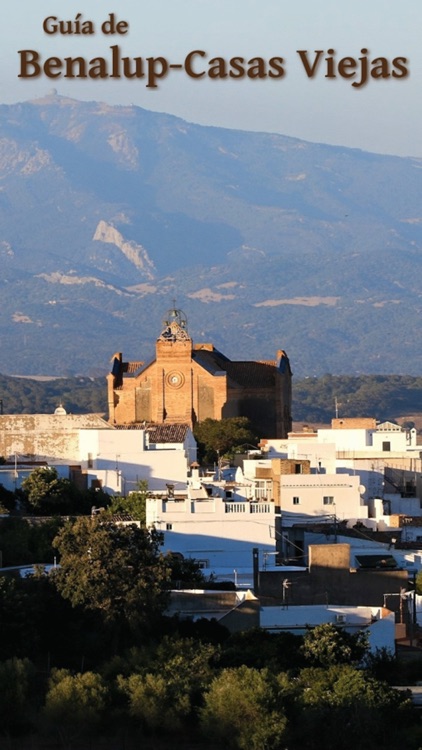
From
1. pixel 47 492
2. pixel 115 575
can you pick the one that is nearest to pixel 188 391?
pixel 47 492

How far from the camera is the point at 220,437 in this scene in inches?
2576

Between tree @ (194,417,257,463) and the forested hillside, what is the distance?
79.2 metres

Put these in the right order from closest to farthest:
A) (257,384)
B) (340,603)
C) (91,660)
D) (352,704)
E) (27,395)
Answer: (352,704) → (91,660) → (340,603) → (257,384) → (27,395)

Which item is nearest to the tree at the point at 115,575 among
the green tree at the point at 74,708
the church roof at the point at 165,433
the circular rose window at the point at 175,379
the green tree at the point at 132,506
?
the green tree at the point at 74,708

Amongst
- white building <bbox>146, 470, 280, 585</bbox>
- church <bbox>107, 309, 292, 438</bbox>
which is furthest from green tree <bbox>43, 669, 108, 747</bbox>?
church <bbox>107, 309, 292, 438</bbox>

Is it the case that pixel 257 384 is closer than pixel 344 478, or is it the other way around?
pixel 344 478

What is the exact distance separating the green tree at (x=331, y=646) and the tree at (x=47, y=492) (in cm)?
1295

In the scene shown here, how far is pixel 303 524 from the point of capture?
43938mm

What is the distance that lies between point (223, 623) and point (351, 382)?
543 feet

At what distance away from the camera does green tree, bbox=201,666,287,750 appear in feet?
97.8

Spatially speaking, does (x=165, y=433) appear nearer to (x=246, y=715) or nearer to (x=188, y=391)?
(x=188, y=391)

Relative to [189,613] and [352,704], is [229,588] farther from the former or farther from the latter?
[352,704]

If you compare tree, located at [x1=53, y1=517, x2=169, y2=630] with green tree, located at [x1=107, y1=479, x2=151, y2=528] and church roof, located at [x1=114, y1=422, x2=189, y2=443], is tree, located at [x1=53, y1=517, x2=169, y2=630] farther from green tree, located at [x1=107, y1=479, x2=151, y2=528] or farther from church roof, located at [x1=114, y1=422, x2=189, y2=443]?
church roof, located at [x1=114, y1=422, x2=189, y2=443]

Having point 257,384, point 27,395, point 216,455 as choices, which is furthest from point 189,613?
point 27,395
